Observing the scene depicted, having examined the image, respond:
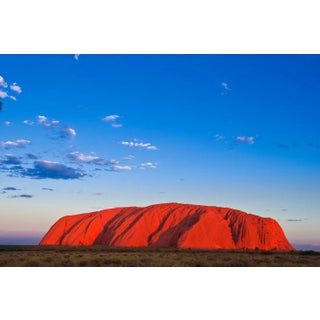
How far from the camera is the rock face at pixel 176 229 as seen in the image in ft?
166

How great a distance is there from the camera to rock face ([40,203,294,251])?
166 ft

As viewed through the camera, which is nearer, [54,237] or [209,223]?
[209,223]

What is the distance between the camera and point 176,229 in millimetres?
53094

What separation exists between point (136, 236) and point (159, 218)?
4.06 meters
